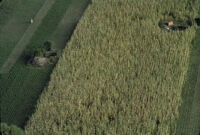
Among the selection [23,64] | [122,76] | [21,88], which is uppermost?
[122,76]

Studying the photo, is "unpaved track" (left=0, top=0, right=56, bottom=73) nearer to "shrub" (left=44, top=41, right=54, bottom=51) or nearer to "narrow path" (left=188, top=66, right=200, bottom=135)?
"shrub" (left=44, top=41, right=54, bottom=51)

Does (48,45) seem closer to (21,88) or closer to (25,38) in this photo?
(25,38)

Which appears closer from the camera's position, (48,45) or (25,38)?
(48,45)

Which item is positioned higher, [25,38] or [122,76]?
[122,76]

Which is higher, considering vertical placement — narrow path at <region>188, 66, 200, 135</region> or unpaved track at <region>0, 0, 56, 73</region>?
narrow path at <region>188, 66, 200, 135</region>

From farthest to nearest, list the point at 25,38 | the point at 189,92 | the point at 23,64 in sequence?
the point at 25,38 < the point at 23,64 < the point at 189,92

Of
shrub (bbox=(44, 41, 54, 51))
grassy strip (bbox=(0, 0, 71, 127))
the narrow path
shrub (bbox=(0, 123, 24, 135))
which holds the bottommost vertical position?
grassy strip (bbox=(0, 0, 71, 127))

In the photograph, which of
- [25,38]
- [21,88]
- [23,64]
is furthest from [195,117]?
[25,38]

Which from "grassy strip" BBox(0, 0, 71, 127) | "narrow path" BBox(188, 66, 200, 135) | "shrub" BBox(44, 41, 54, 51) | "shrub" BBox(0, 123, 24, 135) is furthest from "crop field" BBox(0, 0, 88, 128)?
"narrow path" BBox(188, 66, 200, 135)

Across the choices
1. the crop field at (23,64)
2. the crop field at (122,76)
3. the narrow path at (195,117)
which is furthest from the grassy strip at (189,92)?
the crop field at (23,64)
